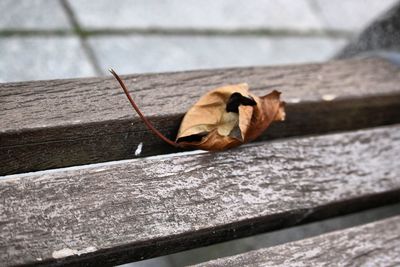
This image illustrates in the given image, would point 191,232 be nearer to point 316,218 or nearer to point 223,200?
point 223,200

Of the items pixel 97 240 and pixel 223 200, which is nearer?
pixel 97 240

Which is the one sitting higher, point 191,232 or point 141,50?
point 141,50

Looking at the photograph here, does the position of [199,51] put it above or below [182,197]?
above

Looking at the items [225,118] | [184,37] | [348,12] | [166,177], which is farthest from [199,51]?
[166,177]

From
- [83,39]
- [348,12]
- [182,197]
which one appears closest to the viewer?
[182,197]

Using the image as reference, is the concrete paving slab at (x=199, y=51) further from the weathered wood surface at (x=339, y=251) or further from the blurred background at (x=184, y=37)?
the weathered wood surface at (x=339, y=251)

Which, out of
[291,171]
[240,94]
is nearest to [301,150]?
[291,171]

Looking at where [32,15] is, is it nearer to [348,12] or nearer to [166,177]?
[166,177]
